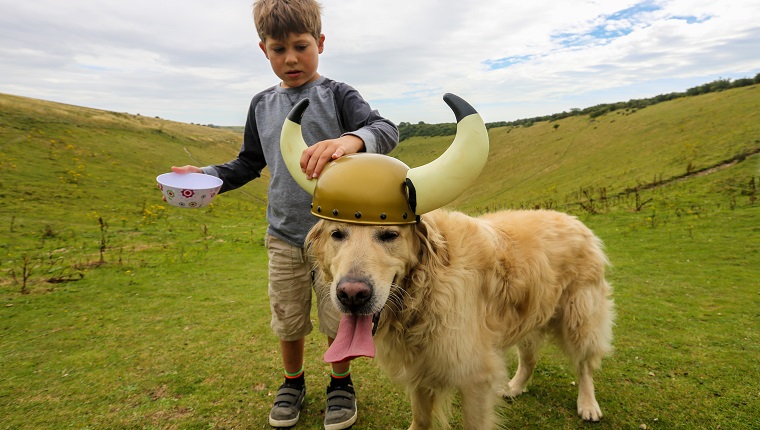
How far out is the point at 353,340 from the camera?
2.37 m

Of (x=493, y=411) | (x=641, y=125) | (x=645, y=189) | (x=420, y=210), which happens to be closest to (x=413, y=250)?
(x=420, y=210)

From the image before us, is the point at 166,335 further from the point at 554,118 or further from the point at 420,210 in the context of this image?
the point at 554,118

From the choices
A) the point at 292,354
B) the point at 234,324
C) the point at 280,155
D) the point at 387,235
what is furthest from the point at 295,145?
the point at 234,324

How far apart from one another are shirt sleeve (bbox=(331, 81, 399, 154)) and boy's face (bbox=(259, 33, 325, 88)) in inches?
11.3

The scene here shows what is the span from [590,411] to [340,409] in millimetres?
2446

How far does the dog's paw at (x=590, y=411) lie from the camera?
3727 millimetres

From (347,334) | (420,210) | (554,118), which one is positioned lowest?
(347,334)

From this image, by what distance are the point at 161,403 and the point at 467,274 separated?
3414 mm

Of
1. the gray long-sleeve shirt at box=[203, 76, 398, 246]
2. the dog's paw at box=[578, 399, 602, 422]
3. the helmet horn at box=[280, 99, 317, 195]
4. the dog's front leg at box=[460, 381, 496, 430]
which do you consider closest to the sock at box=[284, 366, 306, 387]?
the gray long-sleeve shirt at box=[203, 76, 398, 246]

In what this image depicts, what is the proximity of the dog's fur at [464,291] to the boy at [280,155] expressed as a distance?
1.43ft

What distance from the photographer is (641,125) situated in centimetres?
4491

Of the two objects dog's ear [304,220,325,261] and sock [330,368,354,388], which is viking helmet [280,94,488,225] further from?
sock [330,368,354,388]

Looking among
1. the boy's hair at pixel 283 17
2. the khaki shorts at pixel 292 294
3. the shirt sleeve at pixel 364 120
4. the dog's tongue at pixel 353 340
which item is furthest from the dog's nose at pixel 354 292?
the boy's hair at pixel 283 17

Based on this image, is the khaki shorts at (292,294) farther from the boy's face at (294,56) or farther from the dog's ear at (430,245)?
the boy's face at (294,56)
